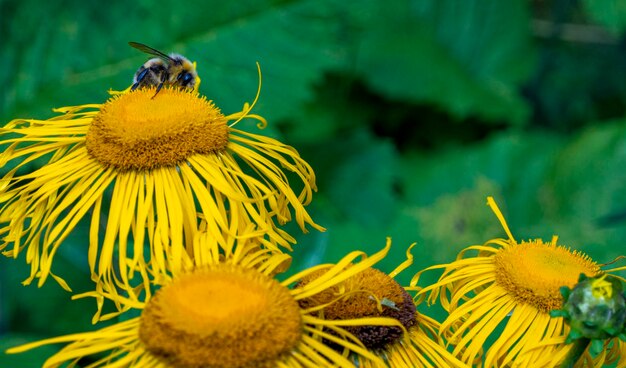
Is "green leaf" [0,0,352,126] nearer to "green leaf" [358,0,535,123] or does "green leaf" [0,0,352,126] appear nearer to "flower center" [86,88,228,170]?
"green leaf" [358,0,535,123]

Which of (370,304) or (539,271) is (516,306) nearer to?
(539,271)

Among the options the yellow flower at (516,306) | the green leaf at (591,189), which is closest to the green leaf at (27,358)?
the yellow flower at (516,306)

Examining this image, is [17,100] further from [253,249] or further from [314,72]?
[253,249]

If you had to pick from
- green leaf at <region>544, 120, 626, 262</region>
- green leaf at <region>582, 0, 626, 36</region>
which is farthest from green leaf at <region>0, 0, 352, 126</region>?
green leaf at <region>582, 0, 626, 36</region>

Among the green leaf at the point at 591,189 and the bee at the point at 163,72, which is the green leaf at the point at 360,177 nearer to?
the green leaf at the point at 591,189

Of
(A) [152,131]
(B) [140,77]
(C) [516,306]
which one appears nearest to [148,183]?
(A) [152,131]

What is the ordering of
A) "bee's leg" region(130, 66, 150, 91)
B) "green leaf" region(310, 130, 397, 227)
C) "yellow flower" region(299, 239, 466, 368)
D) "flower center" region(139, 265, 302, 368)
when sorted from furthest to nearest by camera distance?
"green leaf" region(310, 130, 397, 227) < "bee's leg" region(130, 66, 150, 91) < "yellow flower" region(299, 239, 466, 368) < "flower center" region(139, 265, 302, 368)
